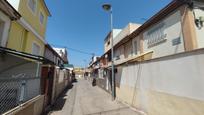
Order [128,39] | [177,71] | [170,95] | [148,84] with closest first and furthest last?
[177,71]
[170,95]
[148,84]
[128,39]

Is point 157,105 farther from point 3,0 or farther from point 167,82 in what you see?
point 3,0

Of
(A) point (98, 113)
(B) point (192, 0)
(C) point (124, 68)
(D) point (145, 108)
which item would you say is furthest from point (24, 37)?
(B) point (192, 0)

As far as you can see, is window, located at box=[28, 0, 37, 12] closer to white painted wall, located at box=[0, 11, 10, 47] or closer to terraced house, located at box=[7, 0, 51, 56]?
terraced house, located at box=[7, 0, 51, 56]

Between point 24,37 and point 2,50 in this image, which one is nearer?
point 2,50

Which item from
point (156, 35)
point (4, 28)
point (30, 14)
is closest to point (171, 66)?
point (156, 35)

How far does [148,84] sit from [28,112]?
244 inches

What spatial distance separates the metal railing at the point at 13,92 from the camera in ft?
13.8

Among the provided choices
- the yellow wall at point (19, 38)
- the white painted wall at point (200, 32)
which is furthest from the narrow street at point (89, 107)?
the white painted wall at point (200, 32)

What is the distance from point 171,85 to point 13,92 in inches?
259

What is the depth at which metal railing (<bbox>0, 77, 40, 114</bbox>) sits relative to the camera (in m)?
4.21

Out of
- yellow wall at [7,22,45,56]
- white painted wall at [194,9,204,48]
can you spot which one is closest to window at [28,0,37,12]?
yellow wall at [7,22,45,56]

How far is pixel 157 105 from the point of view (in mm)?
6125

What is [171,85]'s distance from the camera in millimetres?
5328

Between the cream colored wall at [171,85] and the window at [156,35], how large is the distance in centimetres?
210
